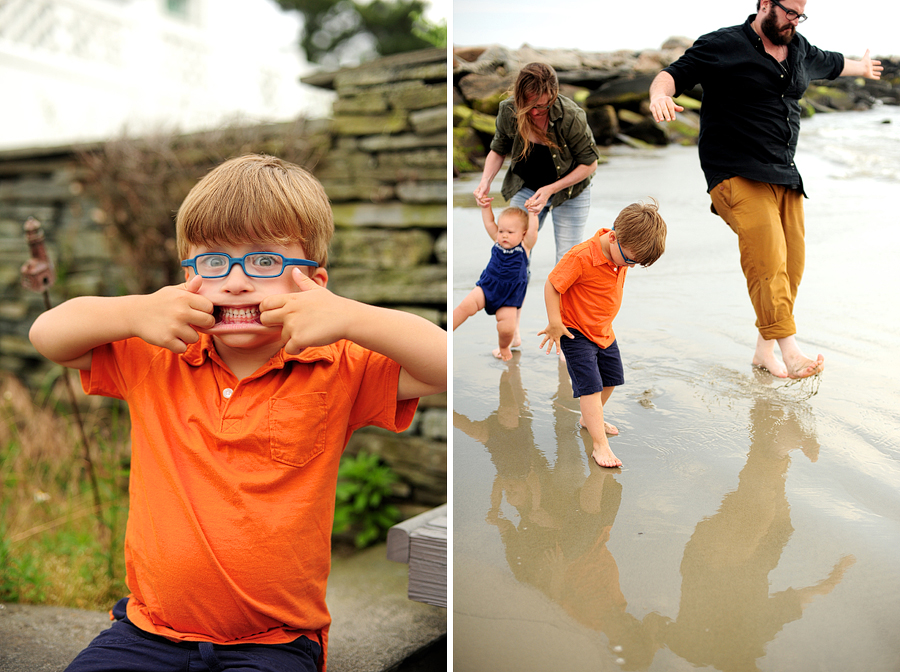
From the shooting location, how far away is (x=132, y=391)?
1.47 m

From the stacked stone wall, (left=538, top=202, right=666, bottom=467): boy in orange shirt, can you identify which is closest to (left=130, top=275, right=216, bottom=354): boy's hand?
(left=538, top=202, right=666, bottom=467): boy in orange shirt

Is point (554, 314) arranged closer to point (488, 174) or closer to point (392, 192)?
point (488, 174)

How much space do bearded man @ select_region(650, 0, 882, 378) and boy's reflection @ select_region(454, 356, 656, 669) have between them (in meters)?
0.47

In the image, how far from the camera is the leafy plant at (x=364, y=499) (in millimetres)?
3383

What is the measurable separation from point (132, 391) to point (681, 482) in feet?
3.82

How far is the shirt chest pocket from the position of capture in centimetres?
142

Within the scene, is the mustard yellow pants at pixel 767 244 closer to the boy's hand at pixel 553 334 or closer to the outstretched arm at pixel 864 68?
the outstretched arm at pixel 864 68

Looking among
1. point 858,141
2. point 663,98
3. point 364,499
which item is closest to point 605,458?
point 663,98

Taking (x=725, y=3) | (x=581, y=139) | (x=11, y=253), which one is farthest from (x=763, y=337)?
(x=11, y=253)

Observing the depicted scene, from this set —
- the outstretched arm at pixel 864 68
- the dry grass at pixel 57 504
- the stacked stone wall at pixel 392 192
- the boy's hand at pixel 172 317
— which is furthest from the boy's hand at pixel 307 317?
the stacked stone wall at pixel 392 192

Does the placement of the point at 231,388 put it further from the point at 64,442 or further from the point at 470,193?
A: the point at 64,442

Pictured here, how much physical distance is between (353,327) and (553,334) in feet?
1.75

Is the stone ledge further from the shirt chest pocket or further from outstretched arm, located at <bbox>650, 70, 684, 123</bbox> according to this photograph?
outstretched arm, located at <bbox>650, 70, 684, 123</bbox>

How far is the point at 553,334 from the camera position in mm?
1644
